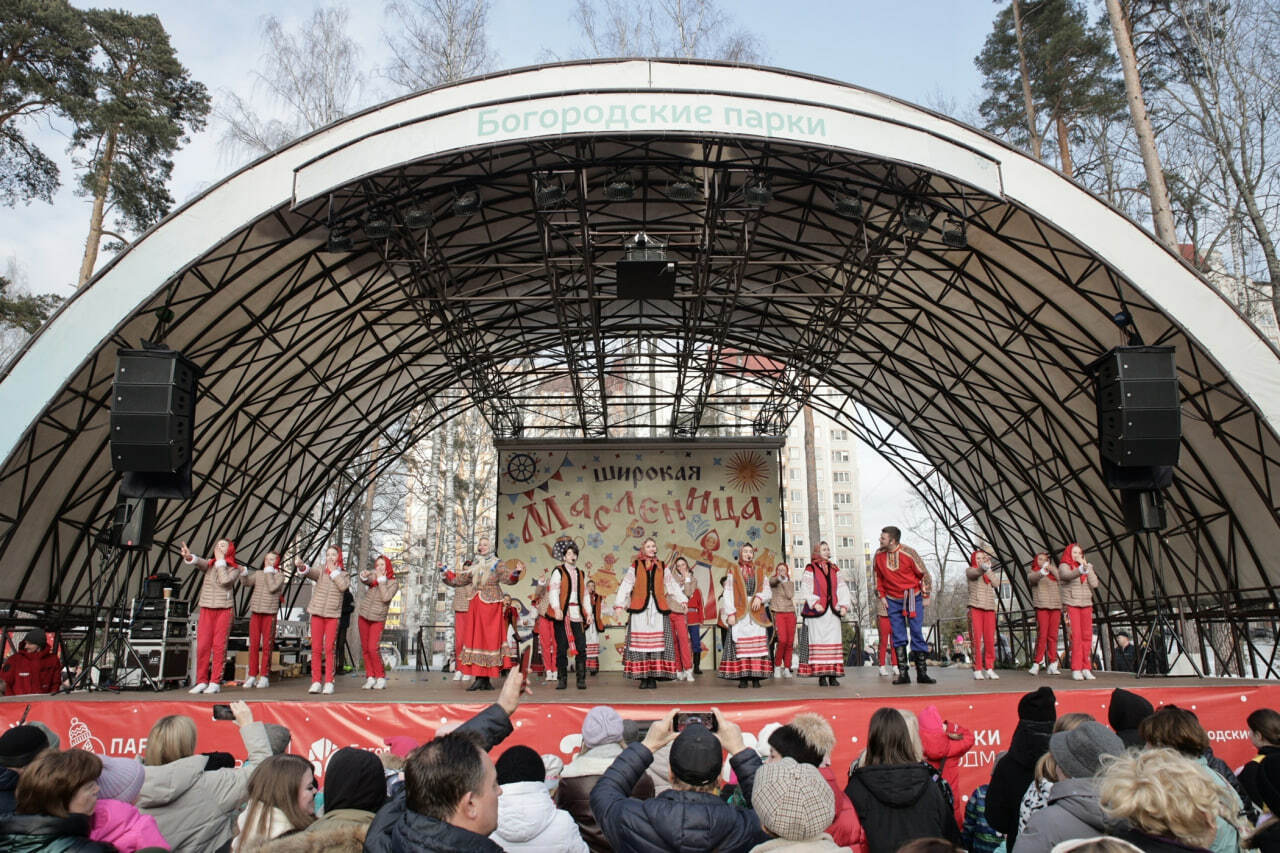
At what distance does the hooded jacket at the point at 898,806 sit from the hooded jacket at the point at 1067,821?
558 millimetres

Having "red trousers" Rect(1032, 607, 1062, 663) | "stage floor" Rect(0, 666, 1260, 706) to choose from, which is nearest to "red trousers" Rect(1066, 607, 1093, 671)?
"stage floor" Rect(0, 666, 1260, 706)

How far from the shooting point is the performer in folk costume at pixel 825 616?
10.8m

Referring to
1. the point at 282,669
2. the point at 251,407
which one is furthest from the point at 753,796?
the point at 251,407

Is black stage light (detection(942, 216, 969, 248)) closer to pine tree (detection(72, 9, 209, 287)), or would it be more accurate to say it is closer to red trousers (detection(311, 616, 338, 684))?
red trousers (detection(311, 616, 338, 684))

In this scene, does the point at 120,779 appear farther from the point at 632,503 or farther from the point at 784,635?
the point at 632,503

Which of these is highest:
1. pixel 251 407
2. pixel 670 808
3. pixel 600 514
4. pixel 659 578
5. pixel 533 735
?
pixel 251 407

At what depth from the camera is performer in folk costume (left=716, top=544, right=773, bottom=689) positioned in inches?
452

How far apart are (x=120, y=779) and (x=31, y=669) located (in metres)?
10.7

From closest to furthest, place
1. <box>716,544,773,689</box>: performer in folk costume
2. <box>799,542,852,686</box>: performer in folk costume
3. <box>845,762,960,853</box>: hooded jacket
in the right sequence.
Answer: <box>845,762,960,853</box>: hooded jacket
<box>799,542,852,686</box>: performer in folk costume
<box>716,544,773,689</box>: performer in folk costume

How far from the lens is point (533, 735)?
24.4 feet

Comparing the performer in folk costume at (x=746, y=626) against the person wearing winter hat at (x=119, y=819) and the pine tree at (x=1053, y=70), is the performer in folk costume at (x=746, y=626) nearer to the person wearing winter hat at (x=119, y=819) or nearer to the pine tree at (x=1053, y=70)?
the person wearing winter hat at (x=119, y=819)

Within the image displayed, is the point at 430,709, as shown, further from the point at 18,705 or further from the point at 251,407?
the point at 251,407

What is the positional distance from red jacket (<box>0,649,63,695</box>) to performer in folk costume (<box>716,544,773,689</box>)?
9402 millimetres

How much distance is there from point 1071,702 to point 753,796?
6.18 m
